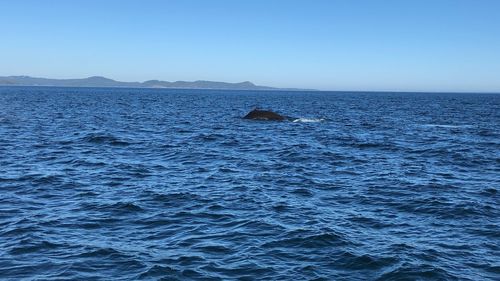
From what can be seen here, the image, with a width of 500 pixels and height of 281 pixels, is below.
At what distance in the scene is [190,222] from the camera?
55.0 feet

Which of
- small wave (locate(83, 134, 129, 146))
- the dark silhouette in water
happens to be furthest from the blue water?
the dark silhouette in water

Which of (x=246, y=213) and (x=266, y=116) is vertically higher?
(x=266, y=116)

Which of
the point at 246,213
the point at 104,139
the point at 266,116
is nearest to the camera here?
the point at 246,213

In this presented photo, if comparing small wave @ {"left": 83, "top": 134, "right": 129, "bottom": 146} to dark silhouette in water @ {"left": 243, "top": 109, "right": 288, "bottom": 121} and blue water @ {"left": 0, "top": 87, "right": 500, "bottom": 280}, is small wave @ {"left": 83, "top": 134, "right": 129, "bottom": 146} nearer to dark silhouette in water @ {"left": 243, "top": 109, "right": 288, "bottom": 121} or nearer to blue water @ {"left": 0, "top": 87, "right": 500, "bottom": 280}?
blue water @ {"left": 0, "top": 87, "right": 500, "bottom": 280}

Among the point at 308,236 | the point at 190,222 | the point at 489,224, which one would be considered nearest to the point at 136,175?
the point at 190,222

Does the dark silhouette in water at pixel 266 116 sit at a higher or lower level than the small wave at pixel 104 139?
→ higher

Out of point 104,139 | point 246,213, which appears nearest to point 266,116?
point 104,139

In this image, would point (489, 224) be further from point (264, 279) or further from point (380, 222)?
point (264, 279)

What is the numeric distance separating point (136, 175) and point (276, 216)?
966 cm

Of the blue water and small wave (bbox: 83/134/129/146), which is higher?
small wave (bbox: 83/134/129/146)

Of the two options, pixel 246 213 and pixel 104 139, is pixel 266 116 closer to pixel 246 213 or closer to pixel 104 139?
pixel 104 139

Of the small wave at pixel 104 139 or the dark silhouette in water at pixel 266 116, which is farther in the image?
the dark silhouette in water at pixel 266 116

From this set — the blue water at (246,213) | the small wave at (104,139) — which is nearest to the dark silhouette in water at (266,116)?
the small wave at (104,139)

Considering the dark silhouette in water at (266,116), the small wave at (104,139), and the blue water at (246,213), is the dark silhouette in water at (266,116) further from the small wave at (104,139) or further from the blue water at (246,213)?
the blue water at (246,213)
